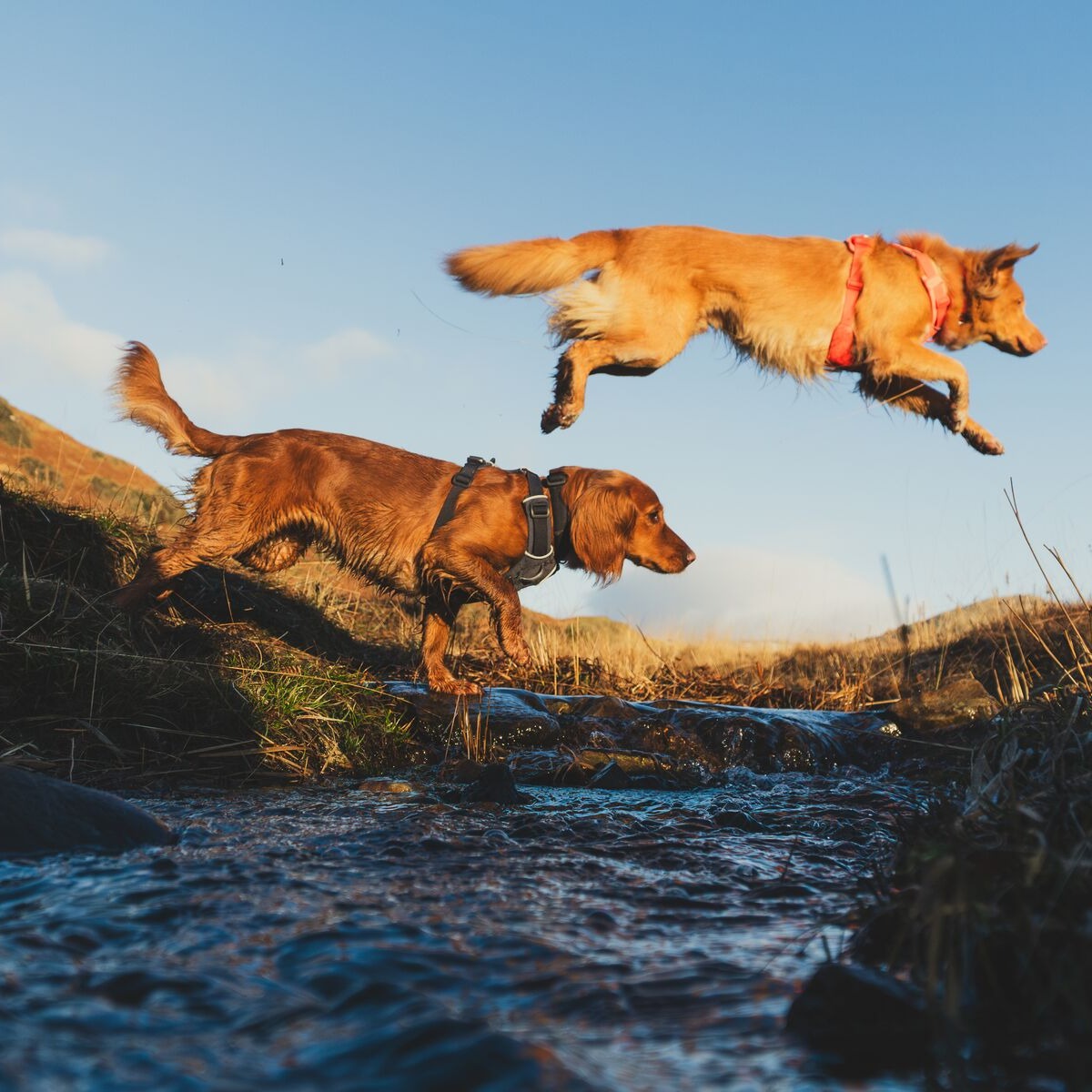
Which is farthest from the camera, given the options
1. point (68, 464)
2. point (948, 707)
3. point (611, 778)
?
point (68, 464)

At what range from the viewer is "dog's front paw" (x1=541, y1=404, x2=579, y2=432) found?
19.4 feet

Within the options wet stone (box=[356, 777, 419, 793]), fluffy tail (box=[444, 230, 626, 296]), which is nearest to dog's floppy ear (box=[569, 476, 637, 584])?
fluffy tail (box=[444, 230, 626, 296])

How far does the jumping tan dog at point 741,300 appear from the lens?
626 centimetres

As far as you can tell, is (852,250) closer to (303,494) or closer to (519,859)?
(303,494)

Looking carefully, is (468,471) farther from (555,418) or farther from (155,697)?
(155,697)

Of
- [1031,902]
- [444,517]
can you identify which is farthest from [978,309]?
[1031,902]

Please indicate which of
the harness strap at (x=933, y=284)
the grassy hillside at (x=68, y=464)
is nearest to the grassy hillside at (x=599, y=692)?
the grassy hillside at (x=68, y=464)

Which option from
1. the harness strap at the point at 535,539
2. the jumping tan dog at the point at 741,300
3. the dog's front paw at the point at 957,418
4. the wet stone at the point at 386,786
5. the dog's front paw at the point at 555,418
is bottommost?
the wet stone at the point at 386,786

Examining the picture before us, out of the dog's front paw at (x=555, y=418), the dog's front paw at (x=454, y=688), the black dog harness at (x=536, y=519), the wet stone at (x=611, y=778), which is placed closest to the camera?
the wet stone at (x=611, y=778)

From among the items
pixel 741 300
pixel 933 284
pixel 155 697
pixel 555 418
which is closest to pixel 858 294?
pixel 933 284

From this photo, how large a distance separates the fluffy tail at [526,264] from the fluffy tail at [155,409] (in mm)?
1954

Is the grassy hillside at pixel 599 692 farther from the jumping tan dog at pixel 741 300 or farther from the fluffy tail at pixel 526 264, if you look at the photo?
the fluffy tail at pixel 526 264

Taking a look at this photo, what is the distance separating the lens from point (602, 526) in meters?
6.80

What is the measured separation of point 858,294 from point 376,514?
3.60m
